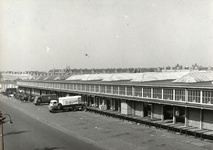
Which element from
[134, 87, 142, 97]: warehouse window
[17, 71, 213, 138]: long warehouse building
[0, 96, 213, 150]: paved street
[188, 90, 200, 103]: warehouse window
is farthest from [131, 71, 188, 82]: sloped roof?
[188, 90, 200, 103]: warehouse window

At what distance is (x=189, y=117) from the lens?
3064 centimetres

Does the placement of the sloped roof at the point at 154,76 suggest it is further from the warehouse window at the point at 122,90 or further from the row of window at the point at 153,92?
the row of window at the point at 153,92

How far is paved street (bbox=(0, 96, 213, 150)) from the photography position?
24266 mm

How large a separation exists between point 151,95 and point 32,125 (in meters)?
19.6

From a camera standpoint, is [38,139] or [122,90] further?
[122,90]

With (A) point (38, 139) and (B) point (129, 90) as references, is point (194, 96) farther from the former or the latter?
(A) point (38, 139)

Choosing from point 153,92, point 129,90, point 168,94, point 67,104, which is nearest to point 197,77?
point 168,94

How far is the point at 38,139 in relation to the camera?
27.8 meters

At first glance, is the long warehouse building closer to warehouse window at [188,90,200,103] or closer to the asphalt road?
warehouse window at [188,90,200,103]

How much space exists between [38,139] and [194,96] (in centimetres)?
2004

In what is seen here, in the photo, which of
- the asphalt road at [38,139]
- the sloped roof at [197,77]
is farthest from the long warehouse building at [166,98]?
the asphalt road at [38,139]

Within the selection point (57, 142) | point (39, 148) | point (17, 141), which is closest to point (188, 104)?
point (57, 142)

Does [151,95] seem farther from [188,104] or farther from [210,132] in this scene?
[210,132]

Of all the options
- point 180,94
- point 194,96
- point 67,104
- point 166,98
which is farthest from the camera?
point 67,104
